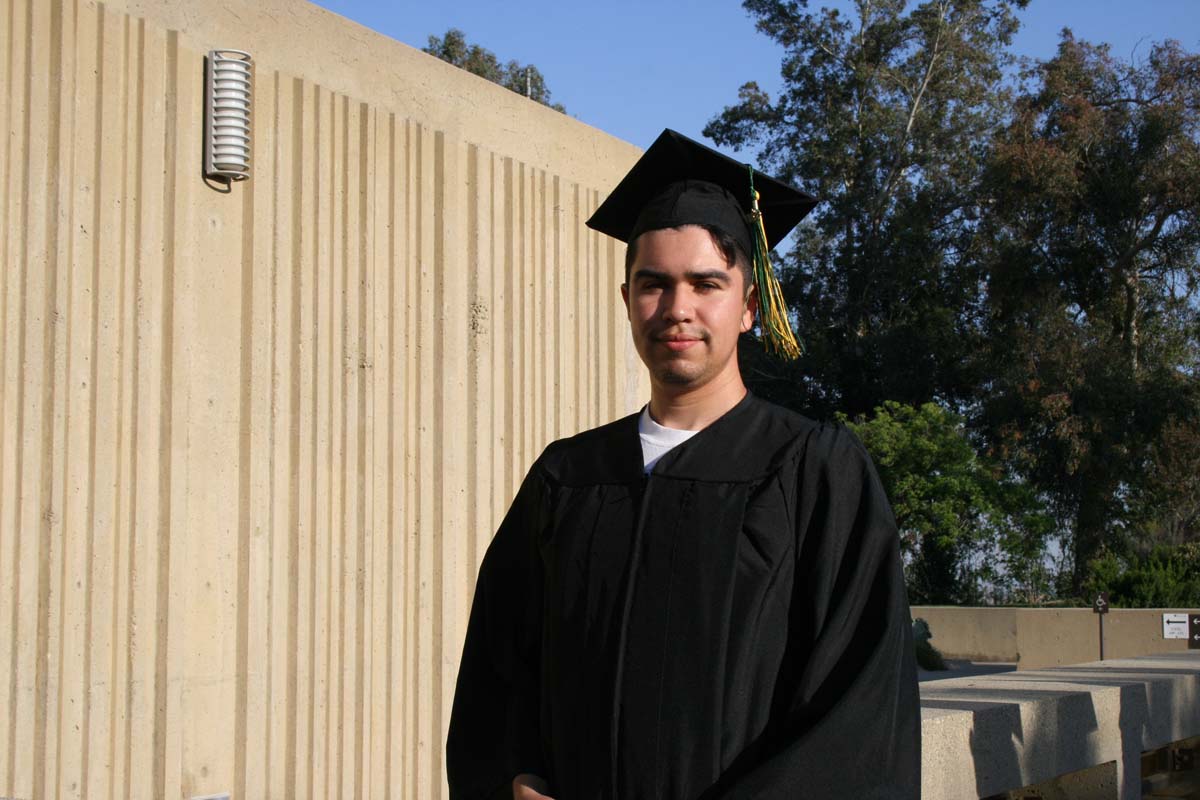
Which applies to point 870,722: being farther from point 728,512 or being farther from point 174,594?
point 174,594

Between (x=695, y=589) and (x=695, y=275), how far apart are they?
598mm

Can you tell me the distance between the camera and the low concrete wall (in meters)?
19.9

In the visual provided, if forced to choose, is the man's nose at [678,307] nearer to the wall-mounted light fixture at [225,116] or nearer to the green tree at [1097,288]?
the wall-mounted light fixture at [225,116]

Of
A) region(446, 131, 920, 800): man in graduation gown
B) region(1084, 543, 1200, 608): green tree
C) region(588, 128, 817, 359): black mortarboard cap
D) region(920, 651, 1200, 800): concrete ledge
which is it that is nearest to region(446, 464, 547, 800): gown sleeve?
region(446, 131, 920, 800): man in graduation gown

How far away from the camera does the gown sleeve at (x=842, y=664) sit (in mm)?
2195

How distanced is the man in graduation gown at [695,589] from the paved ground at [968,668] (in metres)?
18.2

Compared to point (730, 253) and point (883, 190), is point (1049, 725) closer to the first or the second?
point (730, 253)

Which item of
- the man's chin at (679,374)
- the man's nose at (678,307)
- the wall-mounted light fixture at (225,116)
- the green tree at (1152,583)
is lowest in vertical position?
the green tree at (1152,583)

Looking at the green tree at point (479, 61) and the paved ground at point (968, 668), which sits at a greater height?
the green tree at point (479, 61)

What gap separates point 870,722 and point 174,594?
3.50 metres

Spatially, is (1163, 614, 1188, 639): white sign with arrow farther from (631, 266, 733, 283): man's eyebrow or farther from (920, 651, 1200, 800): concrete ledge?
(631, 266, 733, 283): man's eyebrow

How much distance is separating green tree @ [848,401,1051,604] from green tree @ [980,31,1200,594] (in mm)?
1442

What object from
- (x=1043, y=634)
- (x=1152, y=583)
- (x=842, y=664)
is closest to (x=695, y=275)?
(x=842, y=664)

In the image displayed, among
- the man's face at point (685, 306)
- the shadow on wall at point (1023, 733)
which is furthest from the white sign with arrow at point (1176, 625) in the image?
the man's face at point (685, 306)
